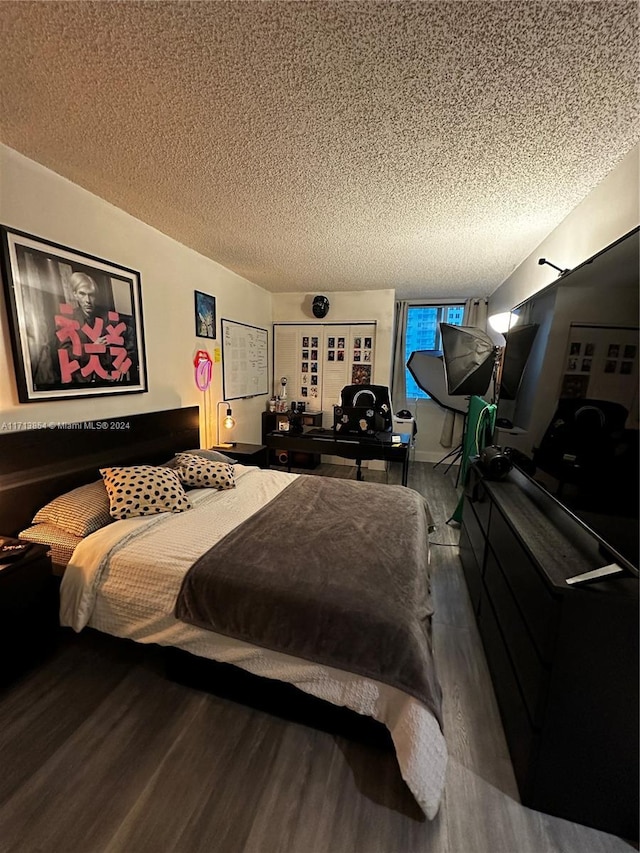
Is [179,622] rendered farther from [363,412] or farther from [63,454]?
[363,412]

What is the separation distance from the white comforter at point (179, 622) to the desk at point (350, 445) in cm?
167

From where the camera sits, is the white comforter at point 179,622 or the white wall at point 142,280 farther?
the white wall at point 142,280

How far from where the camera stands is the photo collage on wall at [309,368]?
4699 millimetres

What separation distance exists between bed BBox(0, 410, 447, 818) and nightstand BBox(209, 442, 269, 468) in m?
1.14

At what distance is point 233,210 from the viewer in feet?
7.25

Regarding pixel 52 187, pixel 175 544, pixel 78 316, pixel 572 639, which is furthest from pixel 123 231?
pixel 572 639

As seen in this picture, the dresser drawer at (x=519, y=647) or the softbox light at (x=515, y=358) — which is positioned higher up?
the softbox light at (x=515, y=358)

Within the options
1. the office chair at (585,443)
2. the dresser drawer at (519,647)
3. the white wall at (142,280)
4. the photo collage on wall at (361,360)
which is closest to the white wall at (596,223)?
the office chair at (585,443)

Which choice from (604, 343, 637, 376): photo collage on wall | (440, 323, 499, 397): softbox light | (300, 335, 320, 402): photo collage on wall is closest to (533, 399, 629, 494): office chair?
(604, 343, 637, 376): photo collage on wall

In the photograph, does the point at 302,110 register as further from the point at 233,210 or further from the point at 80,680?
the point at 80,680

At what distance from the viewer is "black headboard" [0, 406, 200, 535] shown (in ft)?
5.62

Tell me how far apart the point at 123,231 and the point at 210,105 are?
4.53 feet

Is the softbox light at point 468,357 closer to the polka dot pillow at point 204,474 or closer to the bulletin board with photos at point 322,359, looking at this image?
the bulletin board with photos at point 322,359

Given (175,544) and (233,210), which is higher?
(233,210)
